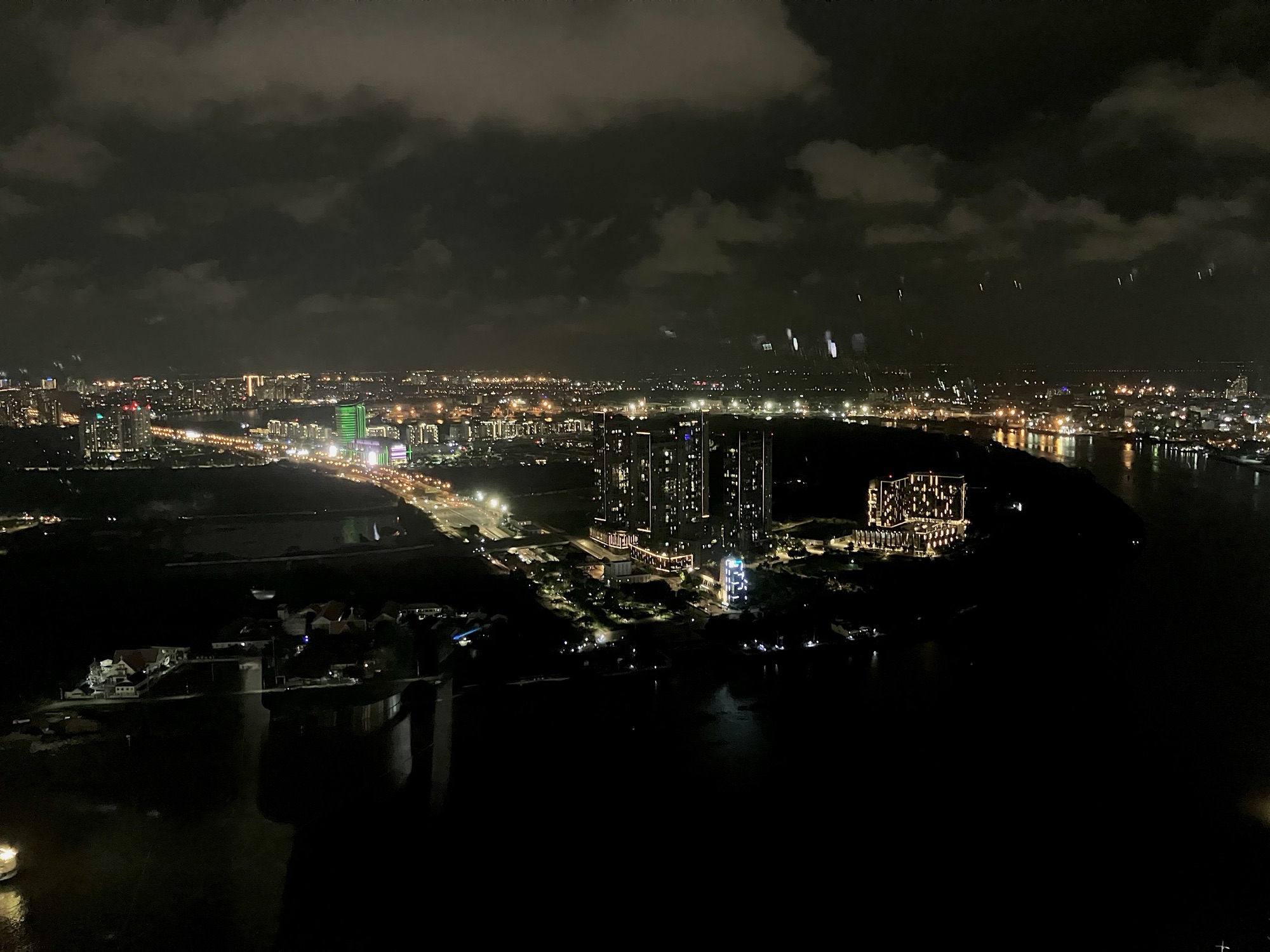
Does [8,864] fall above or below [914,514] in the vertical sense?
below

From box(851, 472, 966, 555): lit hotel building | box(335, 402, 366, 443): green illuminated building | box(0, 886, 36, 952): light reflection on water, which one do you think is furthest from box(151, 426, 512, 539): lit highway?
box(0, 886, 36, 952): light reflection on water

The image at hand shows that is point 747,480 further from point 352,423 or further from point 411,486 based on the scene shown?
point 352,423

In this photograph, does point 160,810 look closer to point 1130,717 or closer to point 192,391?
point 1130,717

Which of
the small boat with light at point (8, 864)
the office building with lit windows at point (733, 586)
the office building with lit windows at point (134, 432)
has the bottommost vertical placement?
the small boat with light at point (8, 864)

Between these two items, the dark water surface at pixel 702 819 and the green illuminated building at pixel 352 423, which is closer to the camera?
the dark water surface at pixel 702 819

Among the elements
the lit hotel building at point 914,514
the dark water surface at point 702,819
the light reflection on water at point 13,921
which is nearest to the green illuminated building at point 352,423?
the lit hotel building at point 914,514

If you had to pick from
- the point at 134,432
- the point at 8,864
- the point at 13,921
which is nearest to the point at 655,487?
the point at 8,864

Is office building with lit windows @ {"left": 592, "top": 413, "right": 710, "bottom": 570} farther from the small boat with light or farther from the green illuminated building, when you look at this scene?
the green illuminated building

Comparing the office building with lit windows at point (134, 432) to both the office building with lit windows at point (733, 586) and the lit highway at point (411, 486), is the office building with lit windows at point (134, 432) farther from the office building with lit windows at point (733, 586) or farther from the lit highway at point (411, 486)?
the office building with lit windows at point (733, 586)
